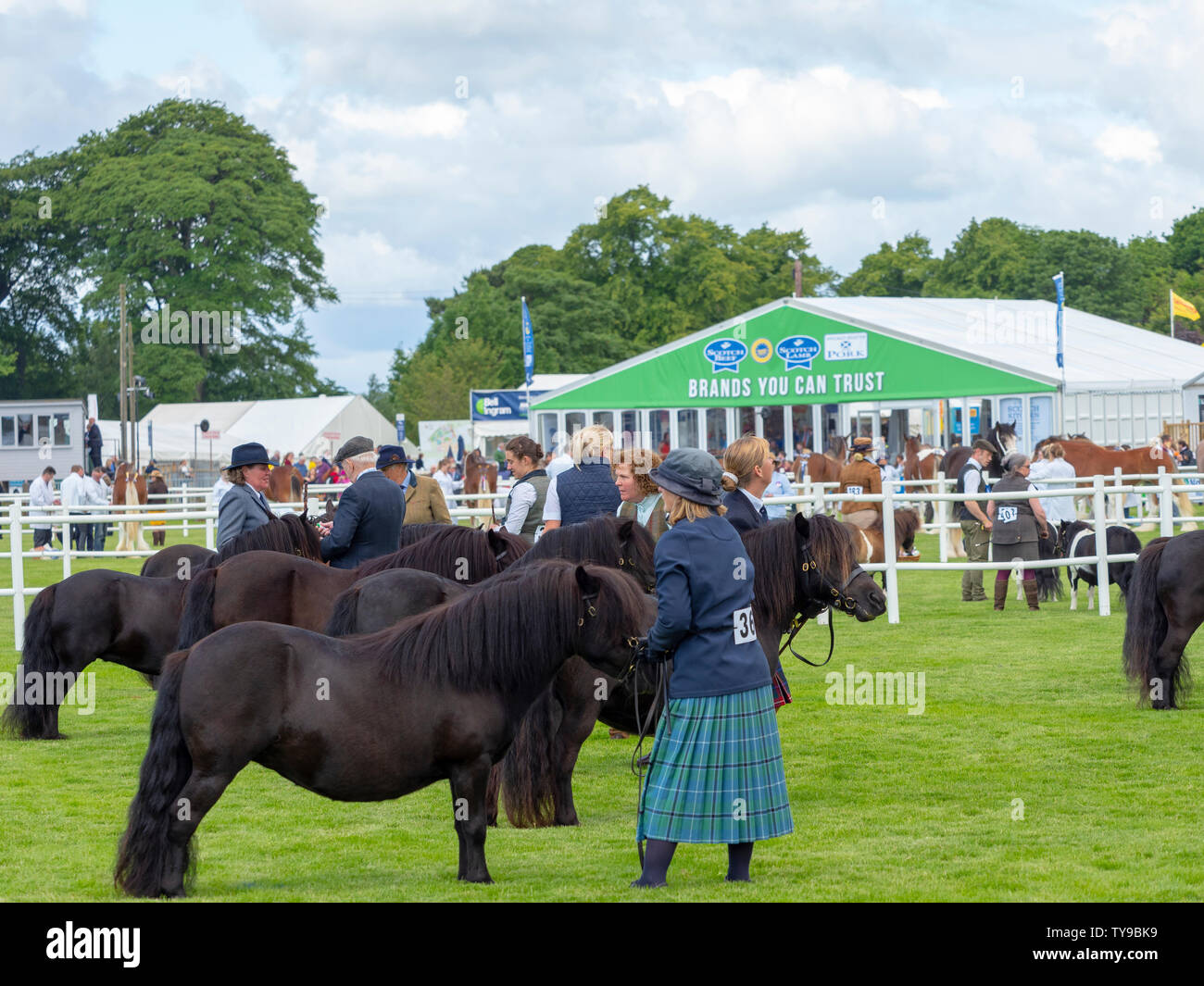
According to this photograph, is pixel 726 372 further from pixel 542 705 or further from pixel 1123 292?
pixel 1123 292

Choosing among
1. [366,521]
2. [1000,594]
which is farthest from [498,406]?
[366,521]

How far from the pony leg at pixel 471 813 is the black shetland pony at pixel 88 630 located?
4273 mm

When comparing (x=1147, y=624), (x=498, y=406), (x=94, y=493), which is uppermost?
(x=498, y=406)

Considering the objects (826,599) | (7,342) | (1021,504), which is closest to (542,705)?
(826,599)

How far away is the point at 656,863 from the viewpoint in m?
5.72

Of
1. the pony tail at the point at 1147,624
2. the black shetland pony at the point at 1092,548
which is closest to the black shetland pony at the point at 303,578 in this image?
the pony tail at the point at 1147,624

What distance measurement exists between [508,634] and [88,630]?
507 cm

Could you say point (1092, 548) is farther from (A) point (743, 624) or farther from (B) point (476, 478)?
(B) point (476, 478)

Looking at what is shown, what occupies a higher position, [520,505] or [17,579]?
[520,505]

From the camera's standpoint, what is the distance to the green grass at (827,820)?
19.2 feet

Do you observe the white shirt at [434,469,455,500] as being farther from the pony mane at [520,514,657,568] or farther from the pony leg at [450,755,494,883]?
the pony leg at [450,755,494,883]

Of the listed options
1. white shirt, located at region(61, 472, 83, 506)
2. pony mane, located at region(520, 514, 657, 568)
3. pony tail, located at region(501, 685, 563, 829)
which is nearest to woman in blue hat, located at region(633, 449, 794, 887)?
pony tail, located at region(501, 685, 563, 829)

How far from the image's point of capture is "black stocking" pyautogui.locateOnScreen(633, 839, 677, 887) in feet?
18.7

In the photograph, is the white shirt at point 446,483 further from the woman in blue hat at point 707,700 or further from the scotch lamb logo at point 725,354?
the woman in blue hat at point 707,700
